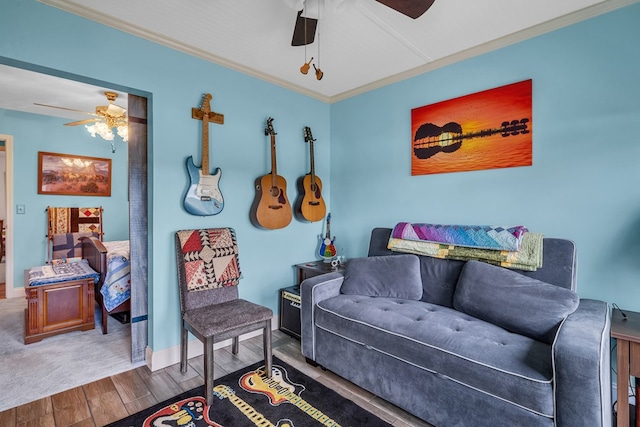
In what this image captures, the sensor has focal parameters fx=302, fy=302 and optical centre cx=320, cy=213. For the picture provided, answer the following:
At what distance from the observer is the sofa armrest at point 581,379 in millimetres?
1146

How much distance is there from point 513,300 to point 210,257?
207cm

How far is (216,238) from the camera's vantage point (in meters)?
2.45

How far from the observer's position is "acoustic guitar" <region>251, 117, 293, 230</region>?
9.08ft

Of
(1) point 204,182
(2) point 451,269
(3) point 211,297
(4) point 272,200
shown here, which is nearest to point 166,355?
(3) point 211,297

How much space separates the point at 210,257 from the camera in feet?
7.77

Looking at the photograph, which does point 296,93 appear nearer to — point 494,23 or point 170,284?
point 494,23

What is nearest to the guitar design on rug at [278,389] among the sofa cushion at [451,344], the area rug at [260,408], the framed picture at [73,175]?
the area rug at [260,408]

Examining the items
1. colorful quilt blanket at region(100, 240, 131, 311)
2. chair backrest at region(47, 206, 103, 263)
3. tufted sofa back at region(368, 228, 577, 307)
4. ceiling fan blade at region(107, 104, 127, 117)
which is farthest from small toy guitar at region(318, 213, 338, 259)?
chair backrest at region(47, 206, 103, 263)

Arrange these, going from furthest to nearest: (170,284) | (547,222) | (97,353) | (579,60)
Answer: (97,353), (170,284), (547,222), (579,60)

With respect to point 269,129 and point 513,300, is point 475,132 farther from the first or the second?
point 269,129

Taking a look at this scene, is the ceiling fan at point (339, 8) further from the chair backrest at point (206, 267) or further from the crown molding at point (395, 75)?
the chair backrest at point (206, 267)

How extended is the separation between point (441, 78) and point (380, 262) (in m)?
1.65

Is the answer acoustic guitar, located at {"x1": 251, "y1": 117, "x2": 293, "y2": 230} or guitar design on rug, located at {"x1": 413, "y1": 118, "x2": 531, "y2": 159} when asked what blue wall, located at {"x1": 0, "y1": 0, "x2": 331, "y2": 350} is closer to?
acoustic guitar, located at {"x1": 251, "y1": 117, "x2": 293, "y2": 230}

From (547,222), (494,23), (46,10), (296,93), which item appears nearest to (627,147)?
(547,222)
